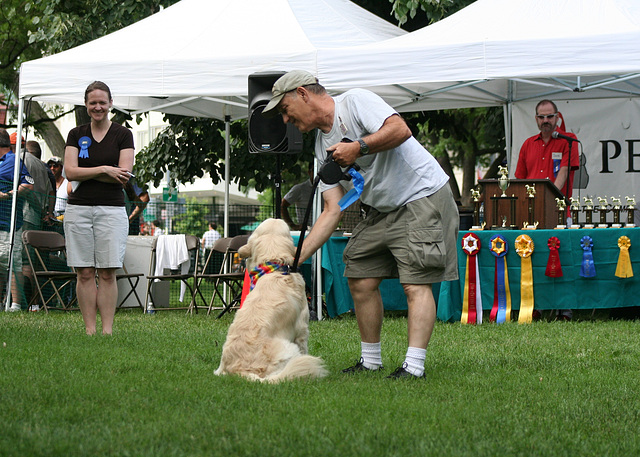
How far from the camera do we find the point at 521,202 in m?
8.39

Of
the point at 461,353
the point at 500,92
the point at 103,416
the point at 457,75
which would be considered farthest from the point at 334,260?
the point at 103,416

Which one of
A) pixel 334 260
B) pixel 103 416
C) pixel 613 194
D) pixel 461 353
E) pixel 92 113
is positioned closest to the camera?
pixel 103 416

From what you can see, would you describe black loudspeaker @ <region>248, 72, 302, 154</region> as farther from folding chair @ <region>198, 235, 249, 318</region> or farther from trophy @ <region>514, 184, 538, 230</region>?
trophy @ <region>514, 184, 538, 230</region>

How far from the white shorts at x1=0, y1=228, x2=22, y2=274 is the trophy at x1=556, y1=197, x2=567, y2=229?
6.29 m

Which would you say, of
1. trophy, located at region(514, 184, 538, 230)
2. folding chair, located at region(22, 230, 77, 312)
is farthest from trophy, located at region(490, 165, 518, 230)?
folding chair, located at region(22, 230, 77, 312)

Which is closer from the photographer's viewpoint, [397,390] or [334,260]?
[397,390]

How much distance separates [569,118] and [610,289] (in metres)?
3.52

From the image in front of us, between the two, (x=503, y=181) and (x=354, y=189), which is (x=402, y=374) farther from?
(x=503, y=181)

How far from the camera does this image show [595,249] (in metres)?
8.16

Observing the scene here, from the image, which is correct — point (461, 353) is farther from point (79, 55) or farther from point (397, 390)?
point (79, 55)

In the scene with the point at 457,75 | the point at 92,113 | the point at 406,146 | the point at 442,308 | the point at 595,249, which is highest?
the point at 457,75

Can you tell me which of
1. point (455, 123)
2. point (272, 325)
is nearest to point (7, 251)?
point (272, 325)

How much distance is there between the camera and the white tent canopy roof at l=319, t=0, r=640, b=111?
764cm

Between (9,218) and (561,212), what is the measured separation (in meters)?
6.49
